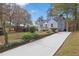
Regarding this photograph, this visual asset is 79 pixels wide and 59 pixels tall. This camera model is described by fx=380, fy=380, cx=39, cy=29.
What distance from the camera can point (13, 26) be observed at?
495cm

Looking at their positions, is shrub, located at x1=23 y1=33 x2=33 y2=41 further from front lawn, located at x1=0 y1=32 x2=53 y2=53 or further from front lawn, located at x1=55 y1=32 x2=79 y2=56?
front lawn, located at x1=55 y1=32 x2=79 y2=56

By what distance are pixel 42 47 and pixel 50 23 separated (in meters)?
0.33

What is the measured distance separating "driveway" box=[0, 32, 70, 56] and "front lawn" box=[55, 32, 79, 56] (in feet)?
0.19

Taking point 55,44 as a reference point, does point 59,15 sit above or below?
above

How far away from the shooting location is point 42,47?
4.97m

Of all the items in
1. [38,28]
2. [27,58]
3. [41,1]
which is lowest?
[27,58]

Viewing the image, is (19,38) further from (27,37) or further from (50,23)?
(50,23)

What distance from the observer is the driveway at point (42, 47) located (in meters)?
4.87

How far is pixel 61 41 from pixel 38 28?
Answer: 35 centimetres

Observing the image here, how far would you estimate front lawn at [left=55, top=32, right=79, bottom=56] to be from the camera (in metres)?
4.85

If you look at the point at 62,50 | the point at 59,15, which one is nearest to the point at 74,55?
the point at 62,50

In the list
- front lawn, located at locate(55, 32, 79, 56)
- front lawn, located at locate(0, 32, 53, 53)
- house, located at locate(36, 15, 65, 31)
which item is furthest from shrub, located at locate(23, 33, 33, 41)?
front lawn, located at locate(55, 32, 79, 56)

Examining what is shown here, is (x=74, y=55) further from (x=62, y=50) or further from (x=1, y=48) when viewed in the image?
(x=1, y=48)

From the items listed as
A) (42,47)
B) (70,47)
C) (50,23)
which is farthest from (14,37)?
(70,47)
